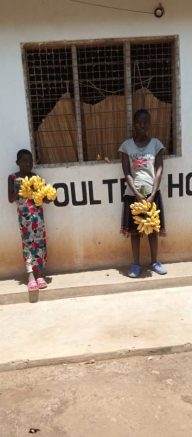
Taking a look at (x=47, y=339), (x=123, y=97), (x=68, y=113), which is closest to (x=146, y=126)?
(x=123, y=97)

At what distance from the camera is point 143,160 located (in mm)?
4574

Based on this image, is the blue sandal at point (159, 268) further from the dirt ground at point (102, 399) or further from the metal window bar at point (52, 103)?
the metal window bar at point (52, 103)

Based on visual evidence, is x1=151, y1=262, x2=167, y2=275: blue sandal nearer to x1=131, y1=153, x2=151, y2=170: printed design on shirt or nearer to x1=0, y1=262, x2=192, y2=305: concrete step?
x1=0, y1=262, x2=192, y2=305: concrete step

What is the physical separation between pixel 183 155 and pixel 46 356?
2566mm

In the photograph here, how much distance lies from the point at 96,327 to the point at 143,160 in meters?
1.73

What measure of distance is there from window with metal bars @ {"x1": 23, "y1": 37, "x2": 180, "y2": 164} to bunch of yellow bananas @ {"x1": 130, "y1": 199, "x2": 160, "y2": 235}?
0.65 metres

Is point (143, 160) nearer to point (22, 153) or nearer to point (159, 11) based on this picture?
point (22, 153)

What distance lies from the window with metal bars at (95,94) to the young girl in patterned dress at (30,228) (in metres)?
0.40

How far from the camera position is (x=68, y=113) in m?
4.72

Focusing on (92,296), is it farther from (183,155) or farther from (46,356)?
(183,155)

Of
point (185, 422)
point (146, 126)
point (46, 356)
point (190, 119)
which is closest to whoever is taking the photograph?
point (185, 422)

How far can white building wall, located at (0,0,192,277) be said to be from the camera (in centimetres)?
438

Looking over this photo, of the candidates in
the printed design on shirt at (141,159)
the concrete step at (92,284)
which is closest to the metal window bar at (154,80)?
the printed design on shirt at (141,159)

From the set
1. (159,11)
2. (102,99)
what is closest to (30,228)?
(102,99)
